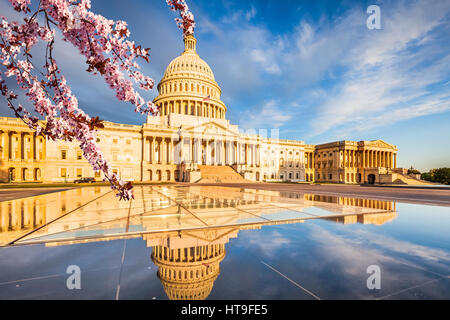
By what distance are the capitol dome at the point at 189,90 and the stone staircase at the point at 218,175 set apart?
28123 millimetres

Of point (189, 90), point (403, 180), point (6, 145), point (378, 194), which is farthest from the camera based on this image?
point (189, 90)

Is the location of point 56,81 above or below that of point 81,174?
above

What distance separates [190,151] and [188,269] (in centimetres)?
5891

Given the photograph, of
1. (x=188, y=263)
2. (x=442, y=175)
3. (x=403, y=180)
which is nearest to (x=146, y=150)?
(x=188, y=263)

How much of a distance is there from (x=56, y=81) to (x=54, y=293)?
3.63 metres

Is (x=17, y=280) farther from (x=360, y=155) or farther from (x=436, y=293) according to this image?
(x=360, y=155)

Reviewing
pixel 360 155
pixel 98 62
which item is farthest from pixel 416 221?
pixel 360 155

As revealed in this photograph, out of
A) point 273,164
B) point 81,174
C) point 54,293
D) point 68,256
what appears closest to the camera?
point 54,293

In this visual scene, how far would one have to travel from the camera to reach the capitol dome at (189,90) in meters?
72.3

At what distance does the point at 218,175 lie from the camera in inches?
1940

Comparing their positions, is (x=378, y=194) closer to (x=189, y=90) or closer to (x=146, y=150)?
(x=146, y=150)

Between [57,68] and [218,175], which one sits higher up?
[57,68]

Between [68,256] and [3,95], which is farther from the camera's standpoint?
[3,95]

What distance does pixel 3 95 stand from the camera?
411cm
